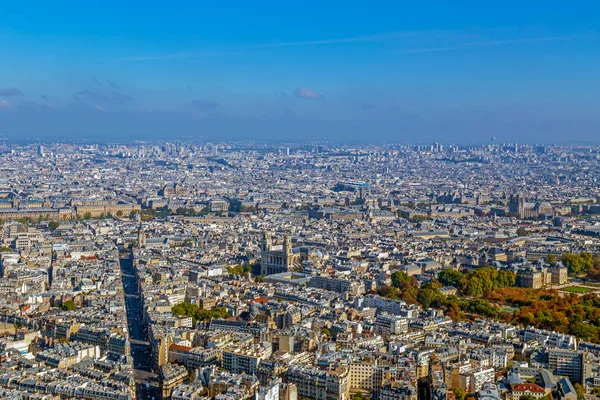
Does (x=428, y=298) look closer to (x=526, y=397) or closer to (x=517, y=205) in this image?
(x=526, y=397)

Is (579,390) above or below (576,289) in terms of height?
below

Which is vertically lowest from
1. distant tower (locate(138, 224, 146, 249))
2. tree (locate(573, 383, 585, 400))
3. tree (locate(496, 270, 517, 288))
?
tree (locate(573, 383, 585, 400))

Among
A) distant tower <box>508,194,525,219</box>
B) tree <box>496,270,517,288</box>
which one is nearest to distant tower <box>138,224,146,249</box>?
tree <box>496,270,517,288</box>

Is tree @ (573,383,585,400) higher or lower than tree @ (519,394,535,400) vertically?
lower

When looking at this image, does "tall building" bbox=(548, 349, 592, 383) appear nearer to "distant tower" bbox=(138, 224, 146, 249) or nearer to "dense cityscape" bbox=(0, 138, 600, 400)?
"dense cityscape" bbox=(0, 138, 600, 400)

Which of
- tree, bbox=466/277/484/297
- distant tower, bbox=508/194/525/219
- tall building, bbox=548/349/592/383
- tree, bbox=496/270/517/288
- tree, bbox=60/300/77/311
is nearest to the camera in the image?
tall building, bbox=548/349/592/383

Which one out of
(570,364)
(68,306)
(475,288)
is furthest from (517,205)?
(68,306)

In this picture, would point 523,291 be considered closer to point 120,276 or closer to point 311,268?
point 311,268

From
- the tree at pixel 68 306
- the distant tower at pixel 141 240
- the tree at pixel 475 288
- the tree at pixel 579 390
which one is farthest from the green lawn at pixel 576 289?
the distant tower at pixel 141 240
